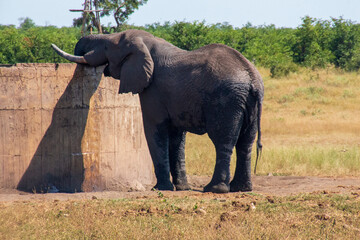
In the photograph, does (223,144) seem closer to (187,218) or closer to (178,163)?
(178,163)

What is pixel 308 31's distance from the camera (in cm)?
3500

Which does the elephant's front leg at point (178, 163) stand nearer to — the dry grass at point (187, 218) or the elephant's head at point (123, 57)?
the elephant's head at point (123, 57)

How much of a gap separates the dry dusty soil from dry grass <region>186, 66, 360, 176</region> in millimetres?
1028

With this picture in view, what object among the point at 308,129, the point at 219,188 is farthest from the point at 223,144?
the point at 308,129

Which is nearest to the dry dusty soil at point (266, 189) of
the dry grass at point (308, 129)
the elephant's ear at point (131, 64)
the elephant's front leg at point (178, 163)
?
the elephant's front leg at point (178, 163)

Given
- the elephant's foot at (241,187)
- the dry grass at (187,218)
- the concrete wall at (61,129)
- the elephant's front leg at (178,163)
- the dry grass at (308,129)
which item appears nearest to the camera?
the dry grass at (187,218)

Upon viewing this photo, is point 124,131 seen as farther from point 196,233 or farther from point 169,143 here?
point 196,233

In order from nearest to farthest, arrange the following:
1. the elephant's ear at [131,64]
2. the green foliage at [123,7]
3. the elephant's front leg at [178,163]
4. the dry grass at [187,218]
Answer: the dry grass at [187,218]
the elephant's ear at [131,64]
the elephant's front leg at [178,163]
the green foliage at [123,7]

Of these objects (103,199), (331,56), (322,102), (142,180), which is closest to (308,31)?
(331,56)

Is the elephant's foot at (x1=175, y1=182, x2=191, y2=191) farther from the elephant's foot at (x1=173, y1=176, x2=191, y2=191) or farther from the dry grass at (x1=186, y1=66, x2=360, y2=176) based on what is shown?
the dry grass at (x1=186, y1=66, x2=360, y2=176)

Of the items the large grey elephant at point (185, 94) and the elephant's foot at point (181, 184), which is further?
the elephant's foot at point (181, 184)

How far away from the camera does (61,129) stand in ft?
34.3

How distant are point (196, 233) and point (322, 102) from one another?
64.1ft

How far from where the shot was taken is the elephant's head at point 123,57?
32.3ft
